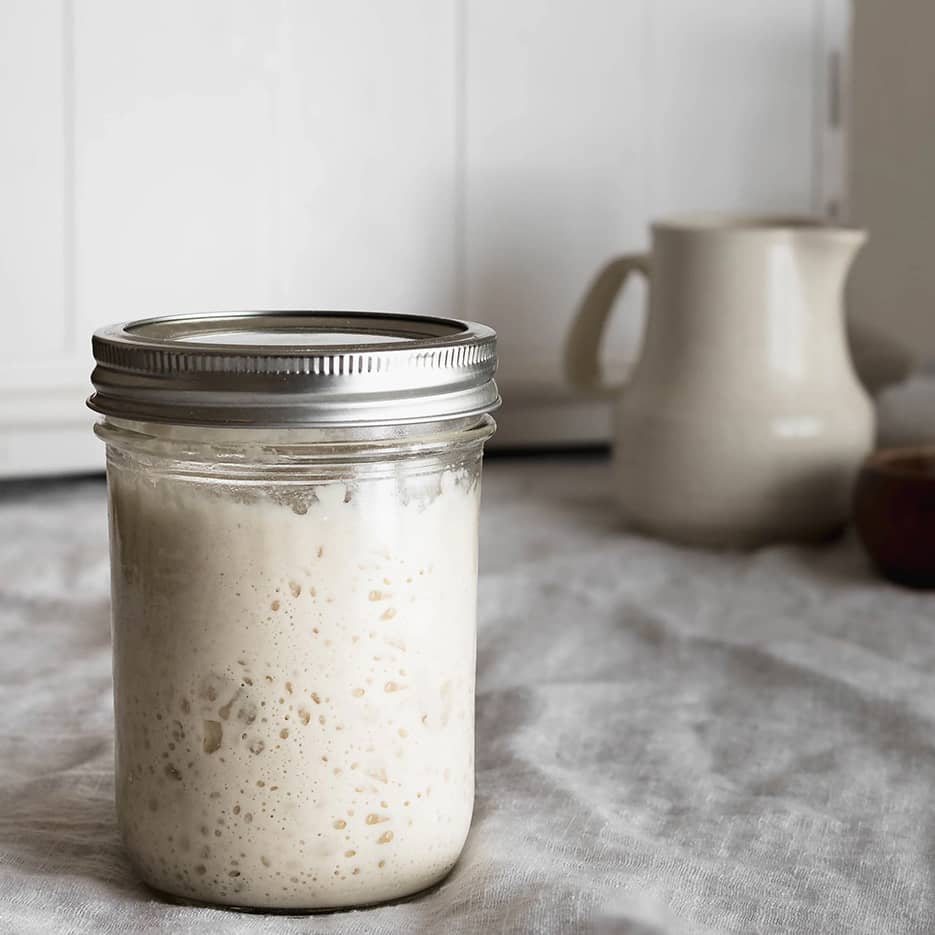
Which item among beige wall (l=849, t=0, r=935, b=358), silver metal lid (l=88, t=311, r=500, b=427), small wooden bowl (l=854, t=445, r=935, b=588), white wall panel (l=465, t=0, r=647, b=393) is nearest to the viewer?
silver metal lid (l=88, t=311, r=500, b=427)

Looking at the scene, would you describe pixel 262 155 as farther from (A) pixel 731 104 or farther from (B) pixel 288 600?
(B) pixel 288 600

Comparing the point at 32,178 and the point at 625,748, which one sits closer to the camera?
the point at 625,748

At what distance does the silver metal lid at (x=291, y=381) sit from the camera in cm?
33

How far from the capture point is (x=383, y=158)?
0.94 meters

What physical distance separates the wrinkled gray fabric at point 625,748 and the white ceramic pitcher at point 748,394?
0.03 m

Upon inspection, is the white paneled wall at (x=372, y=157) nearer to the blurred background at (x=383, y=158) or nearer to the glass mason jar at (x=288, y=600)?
the blurred background at (x=383, y=158)

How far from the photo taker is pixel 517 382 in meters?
0.98

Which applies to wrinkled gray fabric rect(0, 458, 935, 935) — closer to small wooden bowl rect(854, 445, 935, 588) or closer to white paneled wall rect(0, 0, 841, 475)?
small wooden bowl rect(854, 445, 935, 588)

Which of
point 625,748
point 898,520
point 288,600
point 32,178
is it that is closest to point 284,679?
point 288,600

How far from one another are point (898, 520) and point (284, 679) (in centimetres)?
45

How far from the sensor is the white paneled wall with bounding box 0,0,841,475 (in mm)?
864

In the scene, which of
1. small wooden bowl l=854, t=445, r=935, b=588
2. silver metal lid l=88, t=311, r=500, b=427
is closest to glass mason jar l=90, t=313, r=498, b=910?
silver metal lid l=88, t=311, r=500, b=427

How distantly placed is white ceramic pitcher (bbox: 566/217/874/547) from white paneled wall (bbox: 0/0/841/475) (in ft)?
0.60

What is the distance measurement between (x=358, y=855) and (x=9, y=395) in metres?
0.58
